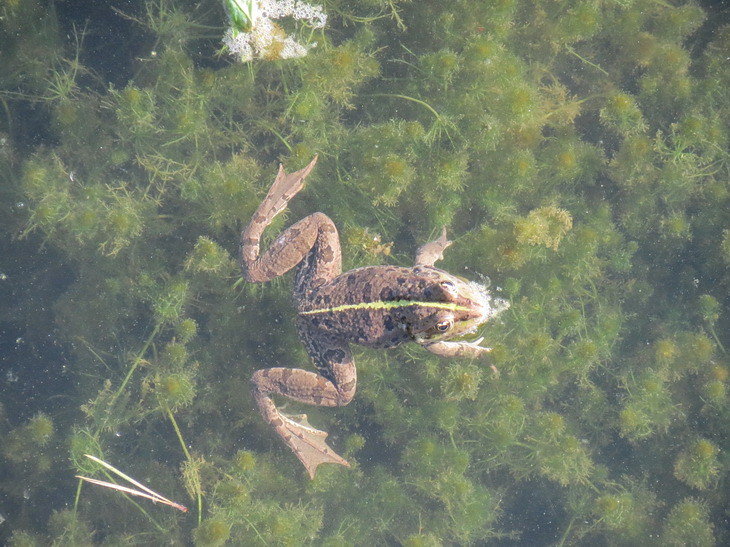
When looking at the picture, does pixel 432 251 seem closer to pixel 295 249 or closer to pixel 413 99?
pixel 295 249

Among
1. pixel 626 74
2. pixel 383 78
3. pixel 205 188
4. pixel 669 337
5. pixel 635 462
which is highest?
pixel 626 74

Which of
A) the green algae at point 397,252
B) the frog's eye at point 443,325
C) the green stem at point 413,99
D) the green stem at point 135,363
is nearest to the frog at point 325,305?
the frog's eye at point 443,325

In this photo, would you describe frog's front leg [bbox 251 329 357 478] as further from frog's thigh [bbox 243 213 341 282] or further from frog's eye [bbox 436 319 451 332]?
frog's eye [bbox 436 319 451 332]

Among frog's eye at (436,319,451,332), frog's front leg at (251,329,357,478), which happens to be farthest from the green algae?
frog's eye at (436,319,451,332)

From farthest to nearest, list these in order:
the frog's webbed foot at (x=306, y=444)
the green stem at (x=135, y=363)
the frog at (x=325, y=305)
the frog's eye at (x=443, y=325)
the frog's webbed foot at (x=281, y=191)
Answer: the green stem at (x=135, y=363) → the frog's webbed foot at (x=306, y=444) → the frog's webbed foot at (x=281, y=191) → the frog at (x=325, y=305) → the frog's eye at (x=443, y=325)

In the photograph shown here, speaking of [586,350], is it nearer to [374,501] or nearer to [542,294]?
[542,294]

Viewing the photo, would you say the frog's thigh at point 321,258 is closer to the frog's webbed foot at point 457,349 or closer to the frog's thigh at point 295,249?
the frog's thigh at point 295,249

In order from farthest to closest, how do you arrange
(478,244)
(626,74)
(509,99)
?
(626,74)
(478,244)
(509,99)

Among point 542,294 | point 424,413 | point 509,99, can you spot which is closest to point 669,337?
point 542,294
